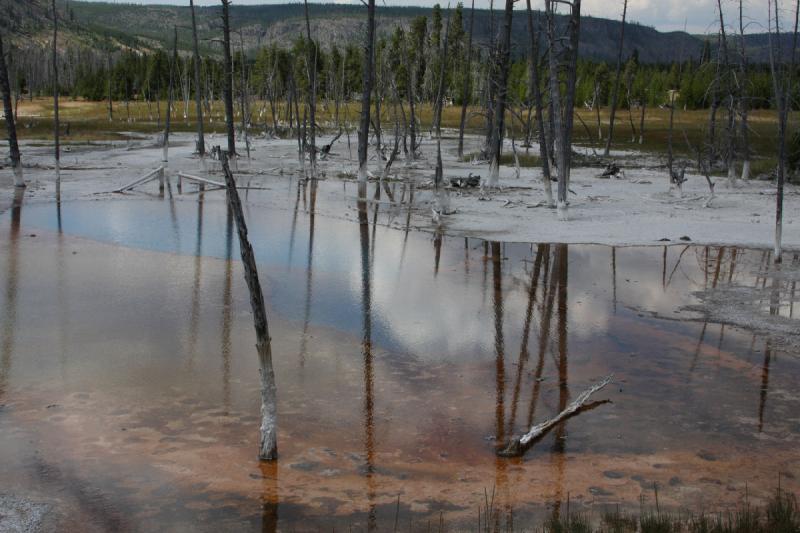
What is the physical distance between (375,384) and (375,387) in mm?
119

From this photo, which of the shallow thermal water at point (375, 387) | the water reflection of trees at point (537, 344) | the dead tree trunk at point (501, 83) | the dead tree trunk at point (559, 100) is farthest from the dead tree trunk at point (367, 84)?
the shallow thermal water at point (375, 387)

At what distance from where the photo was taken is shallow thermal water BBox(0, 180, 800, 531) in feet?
26.0

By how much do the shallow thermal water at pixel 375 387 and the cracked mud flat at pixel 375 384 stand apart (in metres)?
0.04

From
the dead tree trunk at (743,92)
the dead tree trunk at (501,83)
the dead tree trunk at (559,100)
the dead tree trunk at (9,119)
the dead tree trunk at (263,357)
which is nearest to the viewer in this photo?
the dead tree trunk at (263,357)

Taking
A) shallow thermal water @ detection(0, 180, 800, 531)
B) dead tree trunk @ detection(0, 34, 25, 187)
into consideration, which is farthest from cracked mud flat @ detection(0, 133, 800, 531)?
dead tree trunk @ detection(0, 34, 25, 187)

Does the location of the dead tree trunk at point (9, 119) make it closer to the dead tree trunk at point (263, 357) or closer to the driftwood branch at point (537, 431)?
the dead tree trunk at point (263, 357)

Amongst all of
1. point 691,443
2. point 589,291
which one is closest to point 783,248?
point 589,291

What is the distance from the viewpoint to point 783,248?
1973 cm

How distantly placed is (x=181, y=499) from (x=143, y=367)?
3960mm

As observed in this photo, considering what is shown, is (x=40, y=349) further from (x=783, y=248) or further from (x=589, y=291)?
(x=783, y=248)

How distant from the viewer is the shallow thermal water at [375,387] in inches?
312

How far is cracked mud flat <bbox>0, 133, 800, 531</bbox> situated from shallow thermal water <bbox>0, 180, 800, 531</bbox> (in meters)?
0.04

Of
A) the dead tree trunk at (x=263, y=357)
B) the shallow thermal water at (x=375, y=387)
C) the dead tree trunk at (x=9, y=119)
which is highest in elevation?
the dead tree trunk at (x=9, y=119)

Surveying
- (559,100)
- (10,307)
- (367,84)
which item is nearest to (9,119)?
(367,84)
